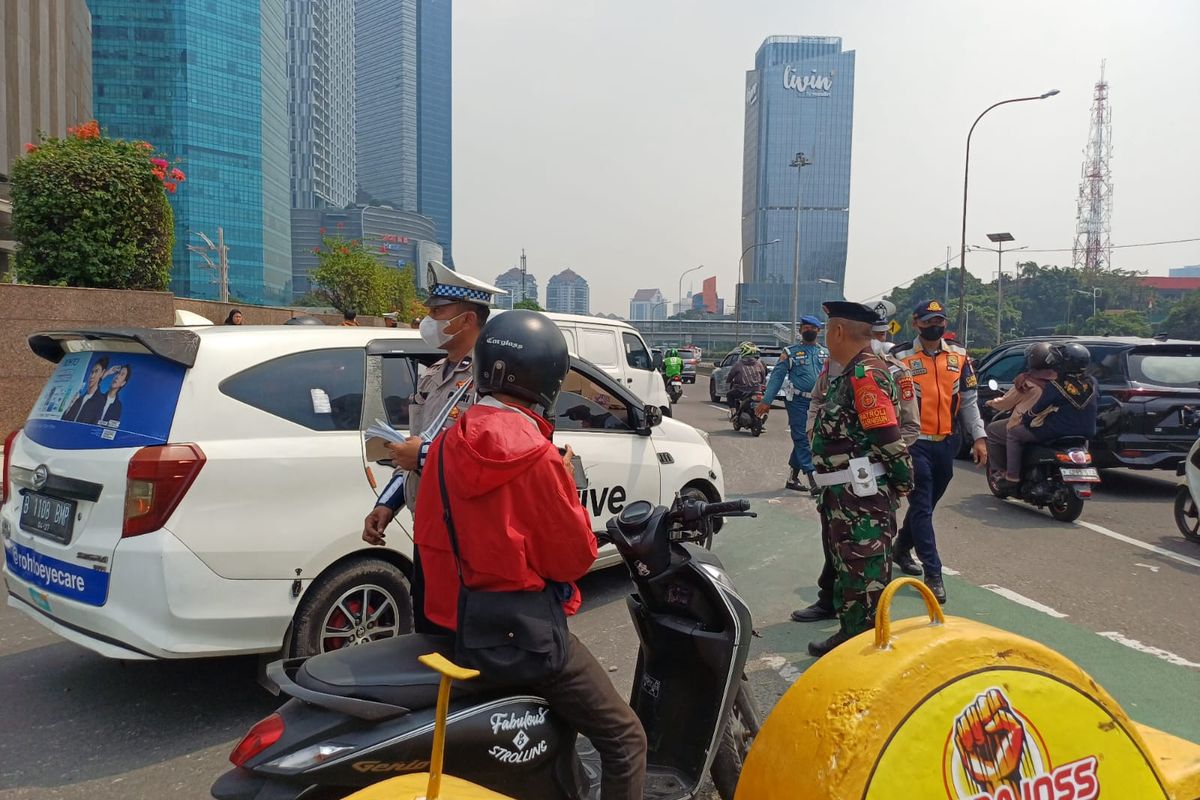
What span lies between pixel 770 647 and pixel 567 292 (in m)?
141

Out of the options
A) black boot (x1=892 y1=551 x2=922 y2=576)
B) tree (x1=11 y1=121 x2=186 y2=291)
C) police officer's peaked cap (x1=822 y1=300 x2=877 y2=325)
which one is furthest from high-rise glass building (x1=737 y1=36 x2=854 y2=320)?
police officer's peaked cap (x1=822 y1=300 x2=877 y2=325)

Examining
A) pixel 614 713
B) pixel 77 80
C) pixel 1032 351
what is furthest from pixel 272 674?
pixel 77 80

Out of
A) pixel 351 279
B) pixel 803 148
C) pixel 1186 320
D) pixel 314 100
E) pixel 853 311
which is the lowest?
pixel 853 311

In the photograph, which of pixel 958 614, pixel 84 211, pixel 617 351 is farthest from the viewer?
pixel 617 351

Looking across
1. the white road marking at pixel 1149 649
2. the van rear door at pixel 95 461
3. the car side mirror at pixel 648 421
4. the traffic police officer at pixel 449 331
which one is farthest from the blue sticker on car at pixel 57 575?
the white road marking at pixel 1149 649

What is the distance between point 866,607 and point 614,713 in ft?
7.24

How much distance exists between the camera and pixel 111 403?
3455 mm

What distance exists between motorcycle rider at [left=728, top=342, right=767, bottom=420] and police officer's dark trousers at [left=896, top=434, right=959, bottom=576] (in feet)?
30.6

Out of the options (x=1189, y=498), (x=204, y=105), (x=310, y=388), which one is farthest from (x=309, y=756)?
(x=204, y=105)

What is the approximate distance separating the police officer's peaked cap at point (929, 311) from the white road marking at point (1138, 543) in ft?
9.46

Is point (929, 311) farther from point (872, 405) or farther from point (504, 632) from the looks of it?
point (504, 632)

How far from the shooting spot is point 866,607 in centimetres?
400

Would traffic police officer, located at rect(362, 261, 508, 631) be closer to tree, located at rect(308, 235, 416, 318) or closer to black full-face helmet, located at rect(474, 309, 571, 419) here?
black full-face helmet, located at rect(474, 309, 571, 419)

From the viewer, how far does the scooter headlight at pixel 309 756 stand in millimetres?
1866
